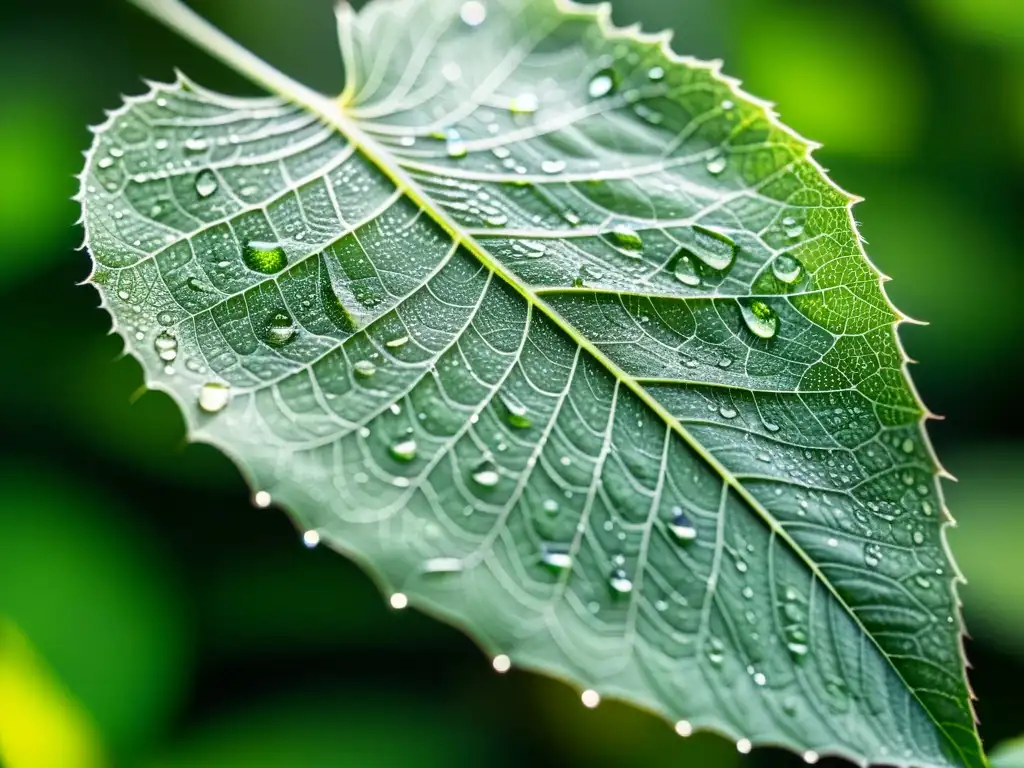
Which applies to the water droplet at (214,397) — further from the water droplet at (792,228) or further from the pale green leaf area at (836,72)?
the pale green leaf area at (836,72)

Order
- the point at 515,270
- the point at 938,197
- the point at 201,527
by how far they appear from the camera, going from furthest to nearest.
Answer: the point at 938,197
the point at 201,527
the point at 515,270

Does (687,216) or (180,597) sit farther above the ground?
(687,216)

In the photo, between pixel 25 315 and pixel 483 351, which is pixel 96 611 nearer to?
pixel 25 315

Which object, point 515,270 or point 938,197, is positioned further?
point 938,197

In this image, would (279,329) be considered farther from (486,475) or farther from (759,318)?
(759,318)

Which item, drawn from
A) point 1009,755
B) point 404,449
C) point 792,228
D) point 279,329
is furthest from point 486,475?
point 1009,755

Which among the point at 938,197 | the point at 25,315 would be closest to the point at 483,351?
the point at 25,315
